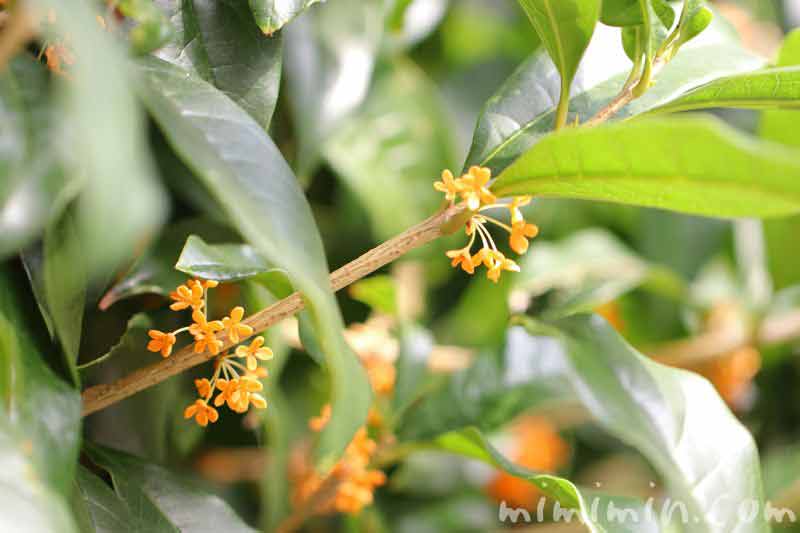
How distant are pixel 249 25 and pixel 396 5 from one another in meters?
0.31

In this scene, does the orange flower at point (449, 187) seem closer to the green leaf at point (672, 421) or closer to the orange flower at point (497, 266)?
the orange flower at point (497, 266)

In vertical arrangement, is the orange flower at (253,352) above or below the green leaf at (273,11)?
below

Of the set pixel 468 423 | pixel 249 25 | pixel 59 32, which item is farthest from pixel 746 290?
pixel 59 32

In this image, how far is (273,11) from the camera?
0.44m

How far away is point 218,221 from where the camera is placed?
627 mm

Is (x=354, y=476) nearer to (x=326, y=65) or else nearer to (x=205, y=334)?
(x=205, y=334)

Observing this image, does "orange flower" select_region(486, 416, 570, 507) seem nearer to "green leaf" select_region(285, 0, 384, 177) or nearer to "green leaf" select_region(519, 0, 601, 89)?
"green leaf" select_region(285, 0, 384, 177)

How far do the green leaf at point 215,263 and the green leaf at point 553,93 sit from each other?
0.13 metres

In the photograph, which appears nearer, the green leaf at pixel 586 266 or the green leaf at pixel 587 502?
the green leaf at pixel 587 502

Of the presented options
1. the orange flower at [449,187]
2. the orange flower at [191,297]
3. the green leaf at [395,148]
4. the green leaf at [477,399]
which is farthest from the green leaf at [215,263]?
the green leaf at [395,148]

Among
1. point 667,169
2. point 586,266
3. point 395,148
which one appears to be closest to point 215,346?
point 667,169

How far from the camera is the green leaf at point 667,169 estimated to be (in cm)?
33

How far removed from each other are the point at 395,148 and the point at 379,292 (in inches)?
9.4

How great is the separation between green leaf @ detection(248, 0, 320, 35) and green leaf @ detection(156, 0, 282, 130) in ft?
0.10
